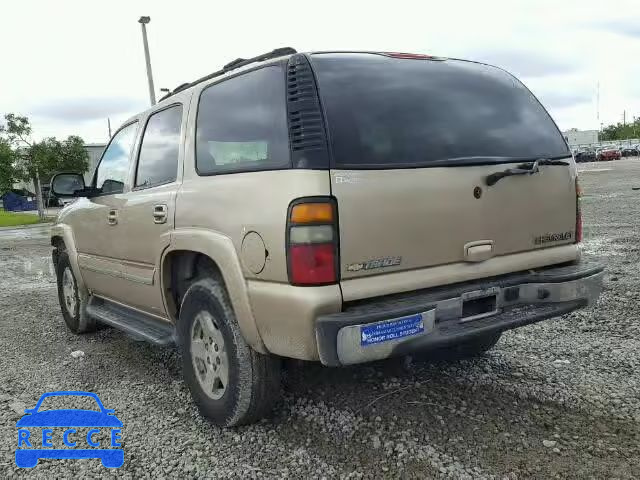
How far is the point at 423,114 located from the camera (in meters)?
3.11

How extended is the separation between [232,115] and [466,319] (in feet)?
5.53

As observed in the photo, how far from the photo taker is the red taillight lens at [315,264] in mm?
2688

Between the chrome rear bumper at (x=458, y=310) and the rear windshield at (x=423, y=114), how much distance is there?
66cm

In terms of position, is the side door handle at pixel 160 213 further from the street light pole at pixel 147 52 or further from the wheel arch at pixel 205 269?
the street light pole at pixel 147 52

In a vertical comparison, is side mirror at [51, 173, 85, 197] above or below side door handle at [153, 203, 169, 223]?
above

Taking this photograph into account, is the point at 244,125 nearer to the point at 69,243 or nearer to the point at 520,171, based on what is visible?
the point at 520,171

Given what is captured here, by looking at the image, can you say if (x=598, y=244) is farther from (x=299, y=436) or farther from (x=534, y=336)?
(x=299, y=436)

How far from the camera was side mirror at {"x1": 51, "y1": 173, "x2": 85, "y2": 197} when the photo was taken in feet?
17.2

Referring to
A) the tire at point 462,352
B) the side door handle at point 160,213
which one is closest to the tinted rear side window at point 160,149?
the side door handle at point 160,213

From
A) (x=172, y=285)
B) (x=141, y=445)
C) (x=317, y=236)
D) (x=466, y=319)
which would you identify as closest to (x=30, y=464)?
(x=141, y=445)

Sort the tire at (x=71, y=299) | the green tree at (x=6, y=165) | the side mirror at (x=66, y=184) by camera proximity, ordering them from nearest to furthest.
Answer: the side mirror at (x=66, y=184) → the tire at (x=71, y=299) → the green tree at (x=6, y=165)

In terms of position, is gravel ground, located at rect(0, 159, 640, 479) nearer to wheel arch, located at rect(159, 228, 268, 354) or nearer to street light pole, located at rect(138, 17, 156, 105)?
wheel arch, located at rect(159, 228, 268, 354)

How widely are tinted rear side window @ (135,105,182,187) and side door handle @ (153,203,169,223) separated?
7.1 inches

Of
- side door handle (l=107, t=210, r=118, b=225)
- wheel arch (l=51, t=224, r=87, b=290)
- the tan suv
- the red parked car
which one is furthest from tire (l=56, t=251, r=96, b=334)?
the red parked car
